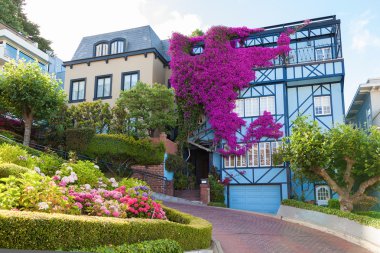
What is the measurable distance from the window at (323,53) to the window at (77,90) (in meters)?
17.5

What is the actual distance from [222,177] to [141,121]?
6.60m

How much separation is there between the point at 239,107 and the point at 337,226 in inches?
→ 515

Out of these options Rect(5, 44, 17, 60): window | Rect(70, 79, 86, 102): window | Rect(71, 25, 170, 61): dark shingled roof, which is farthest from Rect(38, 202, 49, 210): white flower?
Rect(5, 44, 17, 60): window

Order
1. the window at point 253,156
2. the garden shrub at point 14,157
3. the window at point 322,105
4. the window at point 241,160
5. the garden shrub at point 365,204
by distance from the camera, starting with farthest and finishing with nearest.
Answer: the window at point 241,160
the window at point 253,156
the window at point 322,105
the garden shrub at point 365,204
the garden shrub at point 14,157

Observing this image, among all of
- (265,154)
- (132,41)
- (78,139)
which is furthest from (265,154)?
(132,41)

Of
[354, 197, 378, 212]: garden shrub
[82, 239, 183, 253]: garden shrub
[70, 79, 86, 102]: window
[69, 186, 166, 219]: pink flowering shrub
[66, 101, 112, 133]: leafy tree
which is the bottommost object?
[82, 239, 183, 253]: garden shrub

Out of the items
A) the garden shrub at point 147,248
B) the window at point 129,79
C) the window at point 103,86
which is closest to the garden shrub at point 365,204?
the garden shrub at point 147,248

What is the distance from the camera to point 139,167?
965 inches

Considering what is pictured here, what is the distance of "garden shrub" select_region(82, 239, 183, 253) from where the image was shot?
6424 mm

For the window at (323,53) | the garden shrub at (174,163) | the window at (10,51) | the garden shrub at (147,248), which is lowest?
the garden shrub at (147,248)

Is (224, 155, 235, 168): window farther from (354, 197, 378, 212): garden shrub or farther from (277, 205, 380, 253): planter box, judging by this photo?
(354, 197, 378, 212): garden shrub

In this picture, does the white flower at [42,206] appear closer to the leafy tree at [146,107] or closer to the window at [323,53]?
the leafy tree at [146,107]

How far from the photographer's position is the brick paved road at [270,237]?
451 inches

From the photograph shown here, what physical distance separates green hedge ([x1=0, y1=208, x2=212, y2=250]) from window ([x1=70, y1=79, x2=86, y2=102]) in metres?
22.9
